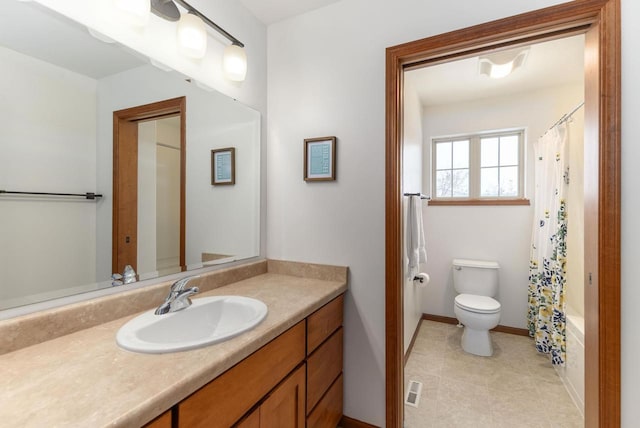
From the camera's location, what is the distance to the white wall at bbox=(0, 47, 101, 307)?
84 centimetres

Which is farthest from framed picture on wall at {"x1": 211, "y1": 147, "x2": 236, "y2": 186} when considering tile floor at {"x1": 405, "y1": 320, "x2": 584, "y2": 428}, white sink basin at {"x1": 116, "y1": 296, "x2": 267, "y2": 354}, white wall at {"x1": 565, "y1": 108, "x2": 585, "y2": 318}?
white wall at {"x1": 565, "y1": 108, "x2": 585, "y2": 318}

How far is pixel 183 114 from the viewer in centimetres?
134

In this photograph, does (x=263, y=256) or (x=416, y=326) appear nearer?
(x=263, y=256)

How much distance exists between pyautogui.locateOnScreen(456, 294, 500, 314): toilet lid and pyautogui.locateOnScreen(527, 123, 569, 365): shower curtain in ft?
1.12

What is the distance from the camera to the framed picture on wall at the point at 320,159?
1605 millimetres

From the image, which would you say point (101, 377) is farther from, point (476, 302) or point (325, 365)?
point (476, 302)

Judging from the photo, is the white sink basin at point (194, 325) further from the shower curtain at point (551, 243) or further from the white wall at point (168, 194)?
the shower curtain at point (551, 243)

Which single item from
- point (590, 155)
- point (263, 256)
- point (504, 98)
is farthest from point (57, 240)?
point (504, 98)

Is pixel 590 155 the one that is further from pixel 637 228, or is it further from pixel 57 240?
pixel 57 240

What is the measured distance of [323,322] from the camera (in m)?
1.35

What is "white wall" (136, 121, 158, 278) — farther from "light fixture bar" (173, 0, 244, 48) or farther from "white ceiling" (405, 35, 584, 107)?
"white ceiling" (405, 35, 584, 107)

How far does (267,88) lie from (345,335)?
159 cm

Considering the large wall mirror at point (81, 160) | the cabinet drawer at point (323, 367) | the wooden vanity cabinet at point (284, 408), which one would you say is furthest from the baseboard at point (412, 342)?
the large wall mirror at point (81, 160)

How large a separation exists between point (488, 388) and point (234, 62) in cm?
262
